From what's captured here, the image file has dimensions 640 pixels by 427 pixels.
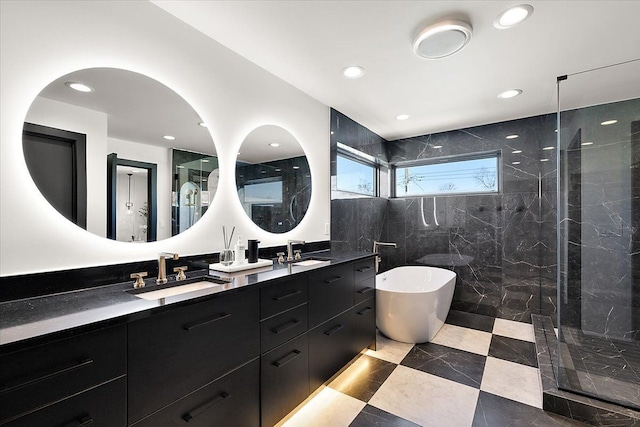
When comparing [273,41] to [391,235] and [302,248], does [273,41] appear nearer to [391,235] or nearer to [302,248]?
[302,248]

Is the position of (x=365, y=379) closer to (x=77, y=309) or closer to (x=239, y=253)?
(x=239, y=253)

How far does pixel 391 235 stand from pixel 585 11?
9.73 ft

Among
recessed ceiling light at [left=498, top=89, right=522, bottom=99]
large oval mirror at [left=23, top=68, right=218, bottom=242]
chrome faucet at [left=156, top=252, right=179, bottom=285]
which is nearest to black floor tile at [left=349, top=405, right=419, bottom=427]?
chrome faucet at [left=156, top=252, right=179, bottom=285]

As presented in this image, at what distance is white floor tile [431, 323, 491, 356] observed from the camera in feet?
8.89

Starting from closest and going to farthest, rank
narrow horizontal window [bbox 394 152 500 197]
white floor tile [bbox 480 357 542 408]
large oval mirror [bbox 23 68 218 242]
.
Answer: large oval mirror [bbox 23 68 218 242] → white floor tile [bbox 480 357 542 408] → narrow horizontal window [bbox 394 152 500 197]

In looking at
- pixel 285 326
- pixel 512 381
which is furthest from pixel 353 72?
pixel 512 381

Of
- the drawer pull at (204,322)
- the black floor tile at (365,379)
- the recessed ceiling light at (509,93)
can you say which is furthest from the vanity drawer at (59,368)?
the recessed ceiling light at (509,93)

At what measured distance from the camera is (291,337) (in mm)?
1688

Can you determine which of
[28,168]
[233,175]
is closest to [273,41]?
[233,175]

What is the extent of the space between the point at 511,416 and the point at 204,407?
71.9 inches

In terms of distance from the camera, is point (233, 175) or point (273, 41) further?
point (233, 175)

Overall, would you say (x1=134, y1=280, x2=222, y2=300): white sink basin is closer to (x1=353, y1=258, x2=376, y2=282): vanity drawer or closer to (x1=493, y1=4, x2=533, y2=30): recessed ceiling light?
(x1=353, y1=258, x2=376, y2=282): vanity drawer

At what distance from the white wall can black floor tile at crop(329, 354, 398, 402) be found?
3.89 feet

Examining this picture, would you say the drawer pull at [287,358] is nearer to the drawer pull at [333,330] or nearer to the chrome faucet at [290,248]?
the drawer pull at [333,330]
